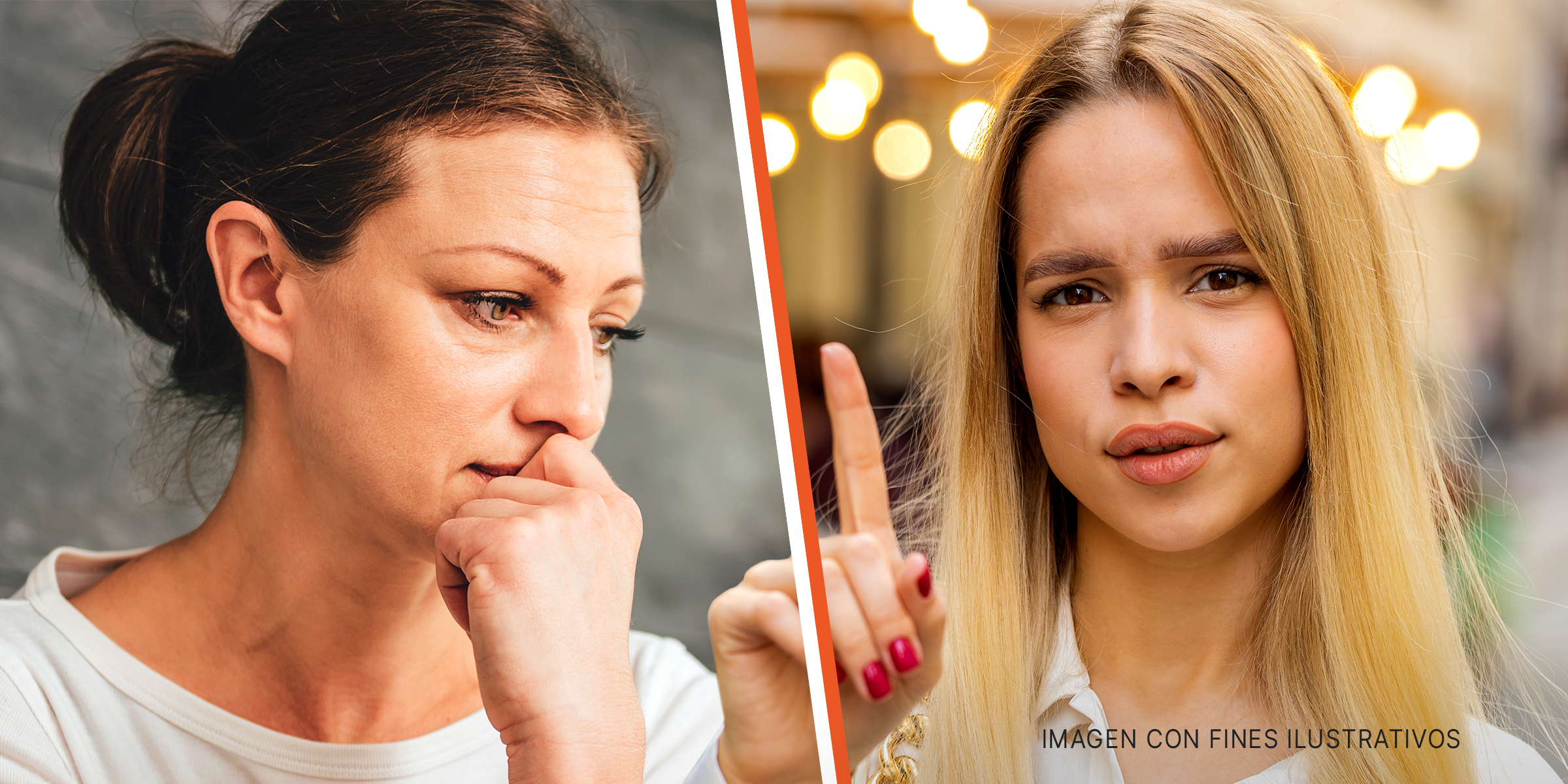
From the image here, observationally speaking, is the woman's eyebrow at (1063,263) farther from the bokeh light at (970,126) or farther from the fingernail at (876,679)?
the fingernail at (876,679)

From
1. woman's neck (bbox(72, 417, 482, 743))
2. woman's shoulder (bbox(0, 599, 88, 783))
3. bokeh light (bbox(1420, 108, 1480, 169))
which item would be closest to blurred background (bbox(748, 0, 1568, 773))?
bokeh light (bbox(1420, 108, 1480, 169))

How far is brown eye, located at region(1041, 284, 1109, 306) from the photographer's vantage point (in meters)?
0.85

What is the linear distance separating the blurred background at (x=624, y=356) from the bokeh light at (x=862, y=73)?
66cm

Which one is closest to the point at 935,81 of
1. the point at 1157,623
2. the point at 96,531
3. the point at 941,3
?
the point at 941,3

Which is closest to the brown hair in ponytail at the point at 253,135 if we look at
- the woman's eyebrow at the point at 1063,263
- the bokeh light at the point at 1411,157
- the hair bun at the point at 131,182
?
the hair bun at the point at 131,182

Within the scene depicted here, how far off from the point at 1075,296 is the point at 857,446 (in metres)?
0.27

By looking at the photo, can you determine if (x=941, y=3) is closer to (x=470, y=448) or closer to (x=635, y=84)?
(x=635, y=84)

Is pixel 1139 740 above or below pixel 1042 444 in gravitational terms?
below

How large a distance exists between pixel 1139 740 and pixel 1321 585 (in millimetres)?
241

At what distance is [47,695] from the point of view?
0.65 meters

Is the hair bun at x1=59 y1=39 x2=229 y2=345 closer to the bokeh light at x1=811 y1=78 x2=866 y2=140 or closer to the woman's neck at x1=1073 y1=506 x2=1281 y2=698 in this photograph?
the woman's neck at x1=1073 y1=506 x2=1281 y2=698

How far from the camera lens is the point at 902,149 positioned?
153cm

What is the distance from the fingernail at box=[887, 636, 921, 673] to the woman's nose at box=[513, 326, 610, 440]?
37cm

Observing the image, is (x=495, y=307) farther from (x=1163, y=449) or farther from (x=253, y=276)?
(x=1163, y=449)
